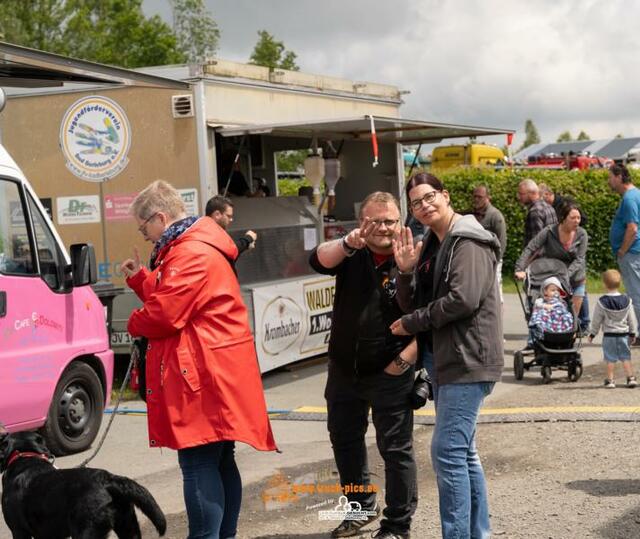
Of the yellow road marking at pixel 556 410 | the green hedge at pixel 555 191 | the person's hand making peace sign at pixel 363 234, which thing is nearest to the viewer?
the person's hand making peace sign at pixel 363 234

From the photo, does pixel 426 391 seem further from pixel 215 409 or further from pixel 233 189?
pixel 233 189

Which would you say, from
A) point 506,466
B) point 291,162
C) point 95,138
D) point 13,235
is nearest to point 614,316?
point 506,466

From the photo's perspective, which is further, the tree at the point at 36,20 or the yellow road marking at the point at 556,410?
the tree at the point at 36,20

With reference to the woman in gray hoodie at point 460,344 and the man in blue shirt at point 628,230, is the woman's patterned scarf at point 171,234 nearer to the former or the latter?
the woman in gray hoodie at point 460,344

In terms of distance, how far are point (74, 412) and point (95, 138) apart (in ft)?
12.1

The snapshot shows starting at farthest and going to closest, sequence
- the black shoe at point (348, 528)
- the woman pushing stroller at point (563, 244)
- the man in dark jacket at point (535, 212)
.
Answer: the man in dark jacket at point (535, 212), the woman pushing stroller at point (563, 244), the black shoe at point (348, 528)

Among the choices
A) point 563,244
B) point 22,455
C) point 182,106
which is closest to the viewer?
point 22,455

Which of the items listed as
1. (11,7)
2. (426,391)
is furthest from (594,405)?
(11,7)

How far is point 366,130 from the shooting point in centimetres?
1189

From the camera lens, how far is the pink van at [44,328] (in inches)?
273

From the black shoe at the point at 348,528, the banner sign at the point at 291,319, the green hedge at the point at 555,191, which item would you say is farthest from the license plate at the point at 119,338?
the green hedge at the point at 555,191

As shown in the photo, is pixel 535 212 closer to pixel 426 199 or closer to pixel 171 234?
pixel 426 199

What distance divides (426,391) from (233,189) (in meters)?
8.17

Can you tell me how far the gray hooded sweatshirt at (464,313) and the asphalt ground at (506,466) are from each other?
4.10ft
